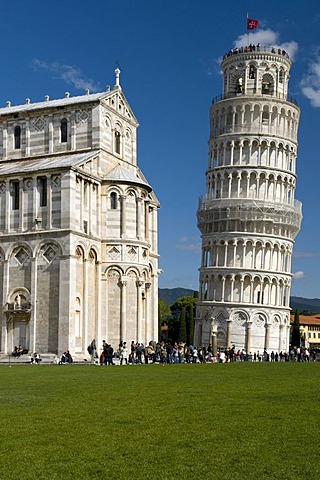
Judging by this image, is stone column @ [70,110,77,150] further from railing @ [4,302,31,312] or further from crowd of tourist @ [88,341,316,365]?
crowd of tourist @ [88,341,316,365]

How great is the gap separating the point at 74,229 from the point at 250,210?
4374 cm

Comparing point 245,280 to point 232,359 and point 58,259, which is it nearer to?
point 232,359

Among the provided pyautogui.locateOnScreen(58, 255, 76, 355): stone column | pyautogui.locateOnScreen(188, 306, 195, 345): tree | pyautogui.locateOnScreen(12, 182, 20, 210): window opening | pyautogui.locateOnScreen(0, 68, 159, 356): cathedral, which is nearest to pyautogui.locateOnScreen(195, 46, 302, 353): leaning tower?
pyautogui.locateOnScreen(188, 306, 195, 345): tree

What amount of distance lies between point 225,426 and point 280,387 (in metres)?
9.29

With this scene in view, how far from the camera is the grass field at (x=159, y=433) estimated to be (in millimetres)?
11625

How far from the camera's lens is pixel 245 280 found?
88750mm

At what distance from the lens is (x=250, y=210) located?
88750mm

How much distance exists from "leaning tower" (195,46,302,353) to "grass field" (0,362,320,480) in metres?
65.8

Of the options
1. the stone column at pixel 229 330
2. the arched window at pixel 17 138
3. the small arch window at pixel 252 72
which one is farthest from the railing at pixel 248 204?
the arched window at pixel 17 138

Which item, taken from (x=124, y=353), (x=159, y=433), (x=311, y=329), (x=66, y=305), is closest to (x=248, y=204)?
(x=124, y=353)

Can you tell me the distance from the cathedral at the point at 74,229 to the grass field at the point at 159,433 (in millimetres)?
25378

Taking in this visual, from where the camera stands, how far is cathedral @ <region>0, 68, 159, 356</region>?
4800cm

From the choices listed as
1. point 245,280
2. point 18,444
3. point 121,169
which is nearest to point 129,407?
point 18,444

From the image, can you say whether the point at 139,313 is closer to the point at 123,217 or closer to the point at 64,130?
the point at 123,217
